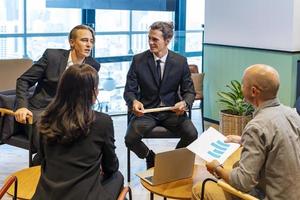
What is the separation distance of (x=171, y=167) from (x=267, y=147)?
811 mm

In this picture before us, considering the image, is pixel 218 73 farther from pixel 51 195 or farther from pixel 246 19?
pixel 51 195

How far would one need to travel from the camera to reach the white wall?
4867mm

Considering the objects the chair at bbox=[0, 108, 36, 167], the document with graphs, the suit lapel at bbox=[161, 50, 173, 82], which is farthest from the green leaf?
the chair at bbox=[0, 108, 36, 167]

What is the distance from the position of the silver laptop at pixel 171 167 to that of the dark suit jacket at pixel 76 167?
605 millimetres

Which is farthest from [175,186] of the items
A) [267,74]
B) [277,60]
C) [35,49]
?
[35,49]

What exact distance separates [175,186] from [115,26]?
376 cm

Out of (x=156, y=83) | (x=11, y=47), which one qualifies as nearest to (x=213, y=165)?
(x=156, y=83)

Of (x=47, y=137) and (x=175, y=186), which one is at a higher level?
(x=47, y=137)

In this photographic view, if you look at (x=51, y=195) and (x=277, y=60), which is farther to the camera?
(x=277, y=60)

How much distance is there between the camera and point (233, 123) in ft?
16.3

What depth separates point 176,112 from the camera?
3812 mm

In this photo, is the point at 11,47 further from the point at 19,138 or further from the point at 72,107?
the point at 72,107

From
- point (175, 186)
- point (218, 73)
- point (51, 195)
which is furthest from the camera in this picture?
point (218, 73)

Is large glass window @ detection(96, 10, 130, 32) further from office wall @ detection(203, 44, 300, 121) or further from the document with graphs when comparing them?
the document with graphs
